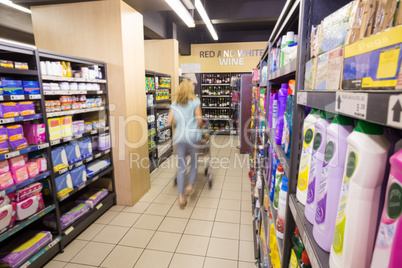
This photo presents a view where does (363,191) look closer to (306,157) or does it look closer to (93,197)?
(306,157)

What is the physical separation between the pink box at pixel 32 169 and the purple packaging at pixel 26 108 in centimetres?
51

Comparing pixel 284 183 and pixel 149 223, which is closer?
pixel 284 183

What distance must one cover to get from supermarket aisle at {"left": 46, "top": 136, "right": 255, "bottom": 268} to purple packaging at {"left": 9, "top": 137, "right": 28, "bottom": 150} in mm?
1312

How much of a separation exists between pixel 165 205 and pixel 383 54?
3.69 m

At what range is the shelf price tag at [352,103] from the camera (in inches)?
17.8

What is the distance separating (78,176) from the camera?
3.02 m

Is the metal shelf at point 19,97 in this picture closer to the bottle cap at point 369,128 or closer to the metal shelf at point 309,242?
the metal shelf at point 309,242

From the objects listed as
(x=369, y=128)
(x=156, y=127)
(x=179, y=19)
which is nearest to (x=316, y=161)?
(x=369, y=128)

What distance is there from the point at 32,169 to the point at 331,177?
8.85 ft

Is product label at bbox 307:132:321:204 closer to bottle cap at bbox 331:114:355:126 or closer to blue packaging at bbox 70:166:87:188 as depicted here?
bottle cap at bbox 331:114:355:126

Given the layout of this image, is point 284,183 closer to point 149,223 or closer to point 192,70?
point 149,223

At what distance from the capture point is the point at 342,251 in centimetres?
55

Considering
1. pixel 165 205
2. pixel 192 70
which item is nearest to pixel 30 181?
pixel 165 205

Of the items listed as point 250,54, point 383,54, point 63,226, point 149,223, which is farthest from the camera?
point 250,54
